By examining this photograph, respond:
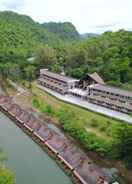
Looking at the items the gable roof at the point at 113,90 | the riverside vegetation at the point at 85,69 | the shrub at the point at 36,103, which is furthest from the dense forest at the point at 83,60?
the shrub at the point at 36,103

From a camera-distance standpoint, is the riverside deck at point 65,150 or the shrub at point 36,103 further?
the shrub at point 36,103

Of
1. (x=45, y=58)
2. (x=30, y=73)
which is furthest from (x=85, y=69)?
(x=45, y=58)

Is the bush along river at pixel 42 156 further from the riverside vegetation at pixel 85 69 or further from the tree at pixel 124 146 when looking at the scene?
the riverside vegetation at pixel 85 69

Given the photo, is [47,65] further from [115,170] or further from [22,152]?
[115,170]

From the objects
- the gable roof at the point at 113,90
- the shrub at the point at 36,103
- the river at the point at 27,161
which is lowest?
the river at the point at 27,161

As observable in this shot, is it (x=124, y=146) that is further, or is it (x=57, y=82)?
(x=57, y=82)

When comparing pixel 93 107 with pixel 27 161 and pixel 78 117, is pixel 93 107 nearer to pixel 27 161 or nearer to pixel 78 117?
pixel 78 117

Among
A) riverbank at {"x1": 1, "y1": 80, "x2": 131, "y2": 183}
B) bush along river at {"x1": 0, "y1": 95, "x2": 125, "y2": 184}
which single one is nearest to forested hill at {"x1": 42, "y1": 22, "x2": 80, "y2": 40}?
riverbank at {"x1": 1, "y1": 80, "x2": 131, "y2": 183}
